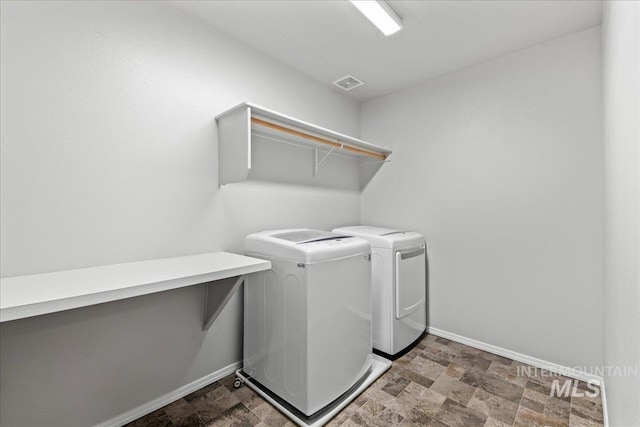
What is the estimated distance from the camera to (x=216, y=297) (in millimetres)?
1871

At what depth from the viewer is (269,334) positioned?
6.09 feet

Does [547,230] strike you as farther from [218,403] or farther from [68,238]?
[68,238]

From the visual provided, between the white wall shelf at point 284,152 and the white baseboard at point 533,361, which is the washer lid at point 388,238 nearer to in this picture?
the white wall shelf at point 284,152

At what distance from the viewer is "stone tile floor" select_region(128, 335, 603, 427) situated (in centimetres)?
163

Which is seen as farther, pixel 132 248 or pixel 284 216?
pixel 284 216

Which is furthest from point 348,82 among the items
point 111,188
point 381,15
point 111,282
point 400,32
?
point 111,282

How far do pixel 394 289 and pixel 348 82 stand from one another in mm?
2075

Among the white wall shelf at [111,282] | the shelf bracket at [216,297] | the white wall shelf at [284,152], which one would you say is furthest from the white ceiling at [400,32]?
the shelf bracket at [216,297]

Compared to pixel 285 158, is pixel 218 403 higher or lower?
lower

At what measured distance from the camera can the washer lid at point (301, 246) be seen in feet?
5.44

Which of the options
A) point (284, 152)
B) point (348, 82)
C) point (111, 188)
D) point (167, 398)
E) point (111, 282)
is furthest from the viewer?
point (348, 82)

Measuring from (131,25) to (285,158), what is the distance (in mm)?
1333

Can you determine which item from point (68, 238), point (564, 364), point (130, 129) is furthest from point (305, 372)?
point (564, 364)

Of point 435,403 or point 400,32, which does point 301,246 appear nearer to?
point 435,403
